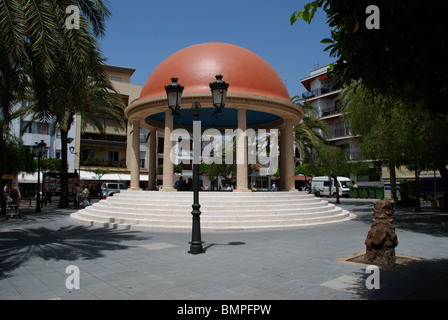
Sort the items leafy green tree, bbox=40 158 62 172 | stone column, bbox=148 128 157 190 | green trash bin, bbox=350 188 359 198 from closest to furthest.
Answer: stone column, bbox=148 128 157 190 < leafy green tree, bbox=40 158 62 172 < green trash bin, bbox=350 188 359 198

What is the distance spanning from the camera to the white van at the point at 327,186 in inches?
1432

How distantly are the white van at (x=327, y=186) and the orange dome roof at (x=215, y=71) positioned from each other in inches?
950

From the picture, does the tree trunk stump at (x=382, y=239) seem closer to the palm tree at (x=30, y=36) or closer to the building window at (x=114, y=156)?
the palm tree at (x=30, y=36)

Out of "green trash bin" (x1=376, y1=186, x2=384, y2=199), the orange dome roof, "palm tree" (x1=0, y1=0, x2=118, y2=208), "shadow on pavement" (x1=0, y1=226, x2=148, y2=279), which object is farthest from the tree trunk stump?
"green trash bin" (x1=376, y1=186, x2=384, y2=199)

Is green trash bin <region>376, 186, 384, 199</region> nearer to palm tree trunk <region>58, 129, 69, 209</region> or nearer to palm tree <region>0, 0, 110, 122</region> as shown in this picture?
palm tree trunk <region>58, 129, 69, 209</region>

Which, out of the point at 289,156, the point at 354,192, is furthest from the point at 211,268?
the point at 354,192

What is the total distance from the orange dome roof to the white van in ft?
79.1

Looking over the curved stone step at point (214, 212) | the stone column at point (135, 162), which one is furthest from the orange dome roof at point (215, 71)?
the curved stone step at point (214, 212)

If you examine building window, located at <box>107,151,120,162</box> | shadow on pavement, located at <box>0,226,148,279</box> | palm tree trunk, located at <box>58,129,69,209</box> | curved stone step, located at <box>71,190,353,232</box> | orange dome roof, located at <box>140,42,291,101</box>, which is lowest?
shadow on pavement, located at <box>0,226,148,279</box>

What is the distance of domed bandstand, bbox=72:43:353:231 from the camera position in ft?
37.0

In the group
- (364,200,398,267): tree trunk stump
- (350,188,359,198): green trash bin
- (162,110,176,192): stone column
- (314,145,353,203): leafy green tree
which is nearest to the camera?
(364,200,398,267): tree trunk stump

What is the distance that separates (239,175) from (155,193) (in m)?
3.50

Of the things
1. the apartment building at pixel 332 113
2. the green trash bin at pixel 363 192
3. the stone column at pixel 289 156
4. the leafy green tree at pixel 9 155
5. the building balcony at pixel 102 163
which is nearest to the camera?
the stone column at pixel 289 156

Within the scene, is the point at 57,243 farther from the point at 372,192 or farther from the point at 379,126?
the point at 372,192
